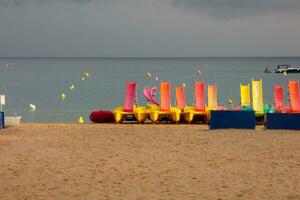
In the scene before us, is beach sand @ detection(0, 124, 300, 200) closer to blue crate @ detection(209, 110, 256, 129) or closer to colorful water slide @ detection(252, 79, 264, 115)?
blue crate @ detection(209, 110, 256, 129)

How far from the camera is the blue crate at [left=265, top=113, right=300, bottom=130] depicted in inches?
583

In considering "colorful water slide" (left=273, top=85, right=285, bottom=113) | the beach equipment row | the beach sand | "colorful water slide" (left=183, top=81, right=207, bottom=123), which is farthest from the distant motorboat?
"colorful water slide" (left=273, top=85, right=285, bottom=113)

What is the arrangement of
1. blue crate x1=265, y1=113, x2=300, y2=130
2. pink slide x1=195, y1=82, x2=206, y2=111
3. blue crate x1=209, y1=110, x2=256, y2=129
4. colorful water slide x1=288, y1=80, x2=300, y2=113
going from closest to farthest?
blue crate x1=265, y1=113, x2=300, y2=130 → blue crate x1=209, y1=110, x2=256, y2=129 → colorful water slide x1=288, y1=80, x2=300, y2=113 → pink slide x1=195, y1=82, x2=206, y2=111

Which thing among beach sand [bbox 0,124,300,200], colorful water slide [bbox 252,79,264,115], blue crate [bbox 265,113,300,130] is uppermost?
colorful water slide [bbox 252,79,264,115]

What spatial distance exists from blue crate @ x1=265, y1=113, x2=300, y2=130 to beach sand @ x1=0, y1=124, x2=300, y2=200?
0.39 meters

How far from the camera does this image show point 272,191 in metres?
8.11

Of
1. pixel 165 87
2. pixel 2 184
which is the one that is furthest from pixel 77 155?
pixel 165 87

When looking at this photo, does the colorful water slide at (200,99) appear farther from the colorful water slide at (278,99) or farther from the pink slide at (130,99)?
the colorful water slide at (278,99)

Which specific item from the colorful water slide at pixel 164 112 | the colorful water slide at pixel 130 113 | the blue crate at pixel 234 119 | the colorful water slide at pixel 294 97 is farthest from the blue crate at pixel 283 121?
the colorful water slide at pixel 130 113

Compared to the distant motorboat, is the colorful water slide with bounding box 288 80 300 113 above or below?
above

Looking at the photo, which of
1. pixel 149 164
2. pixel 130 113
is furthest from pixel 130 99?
pixel 149 164

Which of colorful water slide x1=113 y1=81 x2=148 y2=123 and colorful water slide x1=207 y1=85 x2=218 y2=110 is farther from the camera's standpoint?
colorful water slide x1=207 y1=85 x2=218 y2=110

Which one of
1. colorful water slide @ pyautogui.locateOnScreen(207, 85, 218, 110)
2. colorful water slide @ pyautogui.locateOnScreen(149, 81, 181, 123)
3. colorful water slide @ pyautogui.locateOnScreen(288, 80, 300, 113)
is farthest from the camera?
colorful water slide @ pyautogui.locateOnScreen(207, 85, 218, 110)

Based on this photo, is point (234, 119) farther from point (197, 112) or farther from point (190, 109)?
point (190, 109)
